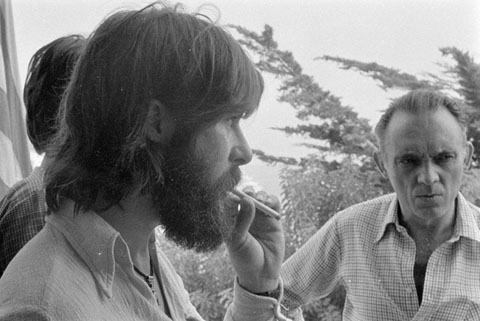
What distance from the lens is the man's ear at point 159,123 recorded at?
2.66 ft

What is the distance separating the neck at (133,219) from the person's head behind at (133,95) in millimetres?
18

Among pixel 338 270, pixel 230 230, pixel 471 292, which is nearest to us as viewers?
pixel 230 230

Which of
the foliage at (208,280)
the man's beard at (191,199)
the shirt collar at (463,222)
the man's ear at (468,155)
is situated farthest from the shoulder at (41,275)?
the man's ear at (468,155)

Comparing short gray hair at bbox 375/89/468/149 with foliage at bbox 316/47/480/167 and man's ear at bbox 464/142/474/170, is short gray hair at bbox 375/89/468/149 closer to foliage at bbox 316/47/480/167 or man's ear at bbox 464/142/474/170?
man's ear at bbox 464/142/474/170

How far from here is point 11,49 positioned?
5.04 feet

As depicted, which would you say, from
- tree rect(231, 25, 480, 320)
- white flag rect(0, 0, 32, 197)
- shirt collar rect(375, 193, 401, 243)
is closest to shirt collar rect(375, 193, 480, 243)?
shirt collar rect(375, 193, 401, 243)

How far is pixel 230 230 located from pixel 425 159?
21.1 inches

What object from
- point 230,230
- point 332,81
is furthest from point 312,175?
point 230,230

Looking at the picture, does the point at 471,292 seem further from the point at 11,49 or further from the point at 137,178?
the point at 11,49

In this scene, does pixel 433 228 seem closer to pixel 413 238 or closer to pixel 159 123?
pixel 413 238

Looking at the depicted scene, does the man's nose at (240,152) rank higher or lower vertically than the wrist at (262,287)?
higher

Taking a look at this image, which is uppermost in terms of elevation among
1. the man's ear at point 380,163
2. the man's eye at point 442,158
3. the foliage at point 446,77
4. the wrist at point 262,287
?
the foliage at point 446,77

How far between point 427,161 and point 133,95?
2.38 feet

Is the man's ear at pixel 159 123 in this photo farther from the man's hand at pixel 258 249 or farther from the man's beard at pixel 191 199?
the man's hand at pixel 258 249
